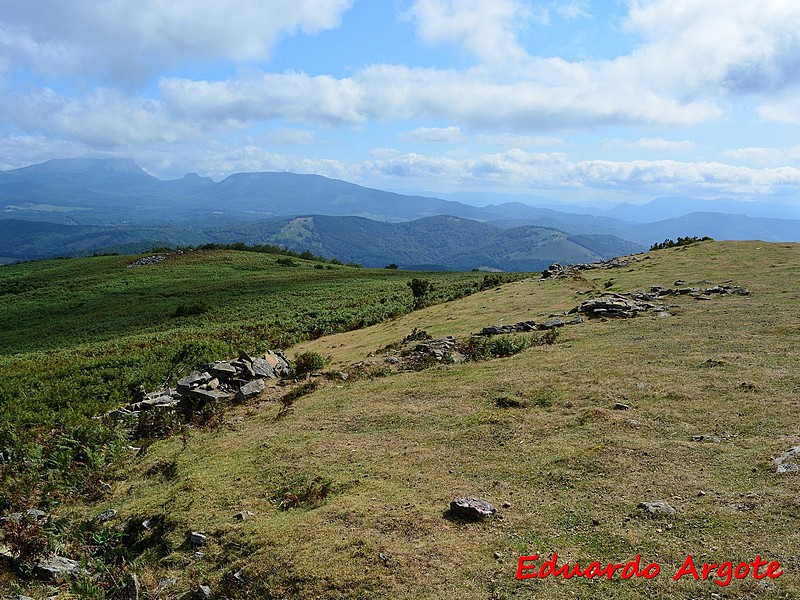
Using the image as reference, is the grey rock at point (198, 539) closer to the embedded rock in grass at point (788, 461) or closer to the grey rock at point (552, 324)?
the embedded rock in grass at point (788, 461)

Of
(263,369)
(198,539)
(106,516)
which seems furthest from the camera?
(263,369)

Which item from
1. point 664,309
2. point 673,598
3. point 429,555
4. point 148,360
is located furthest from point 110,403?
point 664,309

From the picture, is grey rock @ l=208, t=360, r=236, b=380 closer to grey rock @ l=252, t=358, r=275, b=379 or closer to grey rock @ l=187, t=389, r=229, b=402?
grey rock @ l=252, t=358, r=275, b=379

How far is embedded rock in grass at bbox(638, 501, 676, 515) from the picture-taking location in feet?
26.0

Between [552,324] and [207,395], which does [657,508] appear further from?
[207,395]

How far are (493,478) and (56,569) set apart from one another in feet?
28.3

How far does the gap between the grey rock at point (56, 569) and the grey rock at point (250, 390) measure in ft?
29.5

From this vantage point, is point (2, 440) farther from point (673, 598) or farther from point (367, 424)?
point (673, 598)

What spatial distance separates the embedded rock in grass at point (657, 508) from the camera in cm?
792

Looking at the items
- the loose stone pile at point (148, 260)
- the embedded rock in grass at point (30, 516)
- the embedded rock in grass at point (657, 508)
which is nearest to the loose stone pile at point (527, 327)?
the embedded rock in grass at point (657, 508)

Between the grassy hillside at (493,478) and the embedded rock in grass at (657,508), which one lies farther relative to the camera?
the embedded rock in grass at (657,508)

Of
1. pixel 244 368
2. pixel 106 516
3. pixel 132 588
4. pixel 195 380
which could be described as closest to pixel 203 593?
pixel 132 588

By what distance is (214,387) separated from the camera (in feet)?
63.2

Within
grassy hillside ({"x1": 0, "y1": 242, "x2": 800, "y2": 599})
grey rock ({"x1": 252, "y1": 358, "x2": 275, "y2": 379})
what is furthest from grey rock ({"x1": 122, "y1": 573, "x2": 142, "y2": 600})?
grey rock ({"x1": 252, "y1": 358, "x2": 275, "y2": 379})
